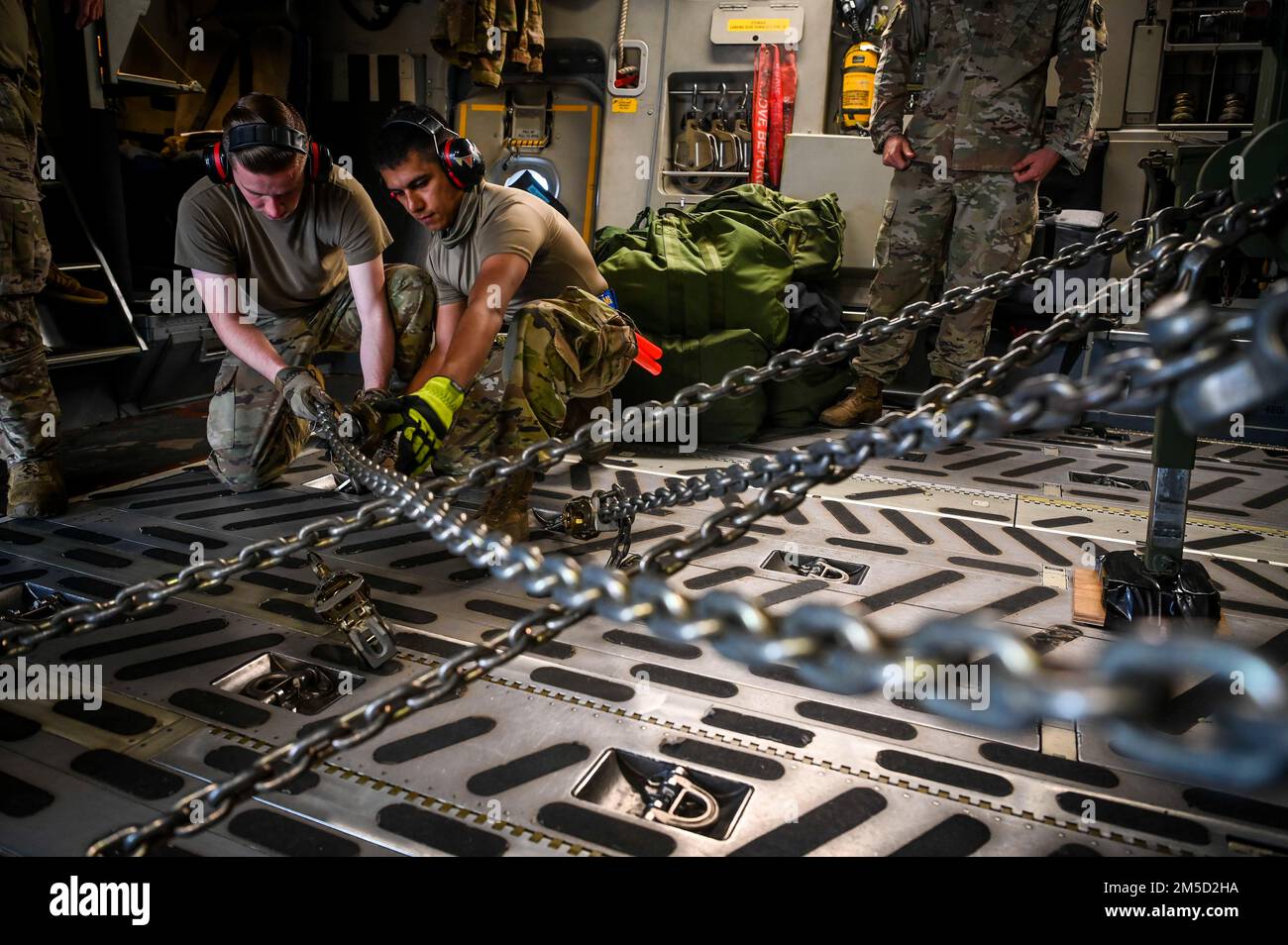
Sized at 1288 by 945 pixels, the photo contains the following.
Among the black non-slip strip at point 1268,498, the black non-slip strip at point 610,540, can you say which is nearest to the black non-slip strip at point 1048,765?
the black non-slip strip at point 610,540

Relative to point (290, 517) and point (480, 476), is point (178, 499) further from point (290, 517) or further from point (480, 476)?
point (480, 476)

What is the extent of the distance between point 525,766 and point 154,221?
5.01 metres

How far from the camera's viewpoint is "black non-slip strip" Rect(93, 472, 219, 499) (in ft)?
10.0

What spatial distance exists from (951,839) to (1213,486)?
253cm

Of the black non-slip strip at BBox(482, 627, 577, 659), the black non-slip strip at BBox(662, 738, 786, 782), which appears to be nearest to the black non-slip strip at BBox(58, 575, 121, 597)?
the black non-slip strip at BBox(482, 627, 577, 659)

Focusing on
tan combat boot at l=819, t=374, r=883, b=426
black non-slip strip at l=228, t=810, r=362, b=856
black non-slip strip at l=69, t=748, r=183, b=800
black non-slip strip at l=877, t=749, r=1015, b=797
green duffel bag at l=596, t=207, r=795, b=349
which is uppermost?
green duffel bag at l=596, t=207, r=795, b=349

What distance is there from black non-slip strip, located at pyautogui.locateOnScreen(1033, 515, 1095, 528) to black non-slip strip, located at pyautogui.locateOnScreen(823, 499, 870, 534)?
0.56 metres

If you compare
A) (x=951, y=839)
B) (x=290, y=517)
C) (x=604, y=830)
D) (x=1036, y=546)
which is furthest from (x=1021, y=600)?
(x=290, y=517)

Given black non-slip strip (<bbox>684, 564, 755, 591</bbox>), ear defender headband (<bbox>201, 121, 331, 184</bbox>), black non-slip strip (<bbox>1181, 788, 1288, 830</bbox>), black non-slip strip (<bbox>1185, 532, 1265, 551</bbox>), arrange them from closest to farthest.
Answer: black non-slip strip (<bbox>1181, 788, 1288, 830</bbox>)
black non-slip strip (<bbox>684, 564, 755, 591</bbox>)
ear defender headband (<bbox>201, 121, 331, 184</bbox>)
black non-slip strip (<bbox>1185, 532, 1265, 551</bbox>)

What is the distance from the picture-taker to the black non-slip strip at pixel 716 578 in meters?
2.34

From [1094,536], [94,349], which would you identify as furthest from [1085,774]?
[94,349]

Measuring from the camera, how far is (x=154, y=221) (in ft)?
17.4

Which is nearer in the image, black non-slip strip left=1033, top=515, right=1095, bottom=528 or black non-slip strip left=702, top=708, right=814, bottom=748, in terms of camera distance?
black non-slip strip left=702, top=708, right=814, bottom=748

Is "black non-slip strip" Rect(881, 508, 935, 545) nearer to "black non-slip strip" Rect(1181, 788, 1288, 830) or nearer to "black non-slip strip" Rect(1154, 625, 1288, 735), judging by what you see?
"black non-slip strip" Rect(1154, 625, 1288, 735)
